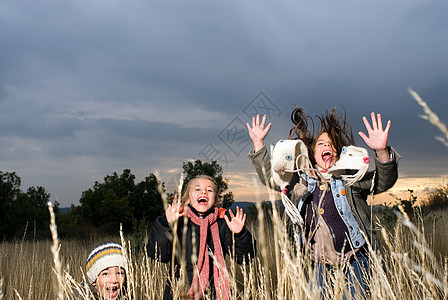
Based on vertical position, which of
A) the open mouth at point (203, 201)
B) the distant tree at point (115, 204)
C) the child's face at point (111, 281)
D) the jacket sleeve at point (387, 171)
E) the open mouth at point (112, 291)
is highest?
the distant tree at point (115, 204)

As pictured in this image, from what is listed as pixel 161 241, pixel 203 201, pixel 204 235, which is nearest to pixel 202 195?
pixel 203 201

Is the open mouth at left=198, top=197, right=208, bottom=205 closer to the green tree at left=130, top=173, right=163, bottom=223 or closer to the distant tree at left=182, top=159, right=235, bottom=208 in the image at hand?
the distant tree at left=182, top=159, right=235, bottom=208

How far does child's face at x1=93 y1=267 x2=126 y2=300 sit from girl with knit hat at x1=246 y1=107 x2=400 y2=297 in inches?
52.1

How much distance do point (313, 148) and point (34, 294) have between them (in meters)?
3.40

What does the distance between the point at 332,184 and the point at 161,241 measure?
4.53 feet

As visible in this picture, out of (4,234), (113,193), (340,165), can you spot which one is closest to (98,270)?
(340,165)

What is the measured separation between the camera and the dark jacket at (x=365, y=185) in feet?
9.02

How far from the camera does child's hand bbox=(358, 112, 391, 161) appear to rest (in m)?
2.70

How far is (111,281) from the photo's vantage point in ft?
9.16

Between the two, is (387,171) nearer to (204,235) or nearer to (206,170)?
(204,235)

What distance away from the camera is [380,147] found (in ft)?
8.87

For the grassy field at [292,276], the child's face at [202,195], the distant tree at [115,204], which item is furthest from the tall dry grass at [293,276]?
the distant tree at [115,204]

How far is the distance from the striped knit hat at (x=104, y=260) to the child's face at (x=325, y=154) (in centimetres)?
173

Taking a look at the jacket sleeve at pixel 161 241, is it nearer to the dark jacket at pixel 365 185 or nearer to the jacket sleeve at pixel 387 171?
the dark jacket at pixel 365 185
